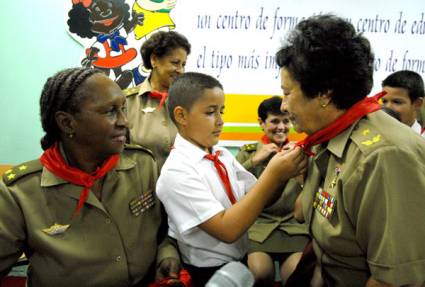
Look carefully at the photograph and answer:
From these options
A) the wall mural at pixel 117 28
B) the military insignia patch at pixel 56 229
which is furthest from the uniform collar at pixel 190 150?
the wall mural at pixel 117 28

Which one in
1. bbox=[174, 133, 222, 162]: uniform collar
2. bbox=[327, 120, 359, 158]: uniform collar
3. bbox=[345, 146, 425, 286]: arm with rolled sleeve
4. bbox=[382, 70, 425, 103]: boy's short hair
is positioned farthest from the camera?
bbox=[382, 70, 425, 103]: boy's short hair

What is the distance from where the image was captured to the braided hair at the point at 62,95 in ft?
4.34

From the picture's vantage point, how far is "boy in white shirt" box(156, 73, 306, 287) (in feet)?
4.48

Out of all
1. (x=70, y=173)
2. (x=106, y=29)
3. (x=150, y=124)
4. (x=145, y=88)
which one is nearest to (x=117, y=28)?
(x=106, y=29)

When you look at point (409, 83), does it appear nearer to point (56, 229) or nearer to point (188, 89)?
point (188, 89)

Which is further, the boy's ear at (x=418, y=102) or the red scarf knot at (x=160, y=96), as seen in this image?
the boy's ear at (x=418, y=102)

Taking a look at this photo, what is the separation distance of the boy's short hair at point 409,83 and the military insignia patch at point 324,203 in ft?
5.97

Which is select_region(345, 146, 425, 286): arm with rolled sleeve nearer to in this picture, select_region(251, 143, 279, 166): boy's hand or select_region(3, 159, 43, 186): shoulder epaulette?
select_region(3, 159, 43, 186): shoulder epaulette

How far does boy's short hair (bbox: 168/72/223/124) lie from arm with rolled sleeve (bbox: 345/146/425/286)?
78cm

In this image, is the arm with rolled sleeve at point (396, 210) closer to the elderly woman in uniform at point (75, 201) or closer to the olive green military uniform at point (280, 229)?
the elderly woman in uniform at point (75, 201)

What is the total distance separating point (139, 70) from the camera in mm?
3158

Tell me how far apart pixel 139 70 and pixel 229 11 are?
866 mm

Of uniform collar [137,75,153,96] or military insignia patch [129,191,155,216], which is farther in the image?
uniform collar [137,75,153,96]

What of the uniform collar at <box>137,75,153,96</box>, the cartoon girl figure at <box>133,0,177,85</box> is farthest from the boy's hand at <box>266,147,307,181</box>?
the cartoon girl figure at <box>133,0,177,85</box>
